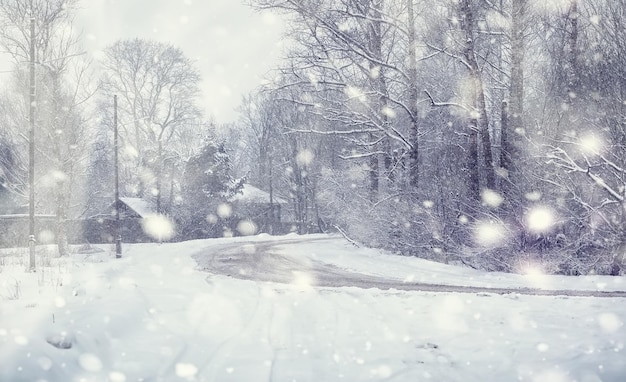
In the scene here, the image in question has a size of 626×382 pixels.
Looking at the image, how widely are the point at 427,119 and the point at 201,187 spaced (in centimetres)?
2143

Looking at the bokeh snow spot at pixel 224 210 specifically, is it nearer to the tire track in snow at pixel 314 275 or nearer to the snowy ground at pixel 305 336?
the tire track in snow at pixel 314 275

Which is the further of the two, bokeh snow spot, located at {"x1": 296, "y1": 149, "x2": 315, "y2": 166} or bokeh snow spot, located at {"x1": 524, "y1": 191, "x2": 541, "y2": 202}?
bokeh snow spot, located at {"x1": 296, "y1": 149, "x2": 315, "y2": 166}

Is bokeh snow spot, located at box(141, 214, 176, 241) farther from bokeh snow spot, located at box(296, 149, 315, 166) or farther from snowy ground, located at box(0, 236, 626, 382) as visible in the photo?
snowy ground, located at box(0, 236, 626, 382)

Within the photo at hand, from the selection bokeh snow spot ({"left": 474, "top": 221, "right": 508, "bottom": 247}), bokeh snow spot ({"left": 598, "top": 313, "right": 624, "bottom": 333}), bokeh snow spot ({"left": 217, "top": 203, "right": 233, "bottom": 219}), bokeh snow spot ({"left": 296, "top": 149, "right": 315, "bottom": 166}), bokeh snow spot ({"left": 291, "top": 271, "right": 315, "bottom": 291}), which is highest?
bokeh snow spot ({"left": 296, "top": 149, "right": 315, "bottom": 166})

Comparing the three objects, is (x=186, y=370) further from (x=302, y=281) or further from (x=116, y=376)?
(x=302, y=281)

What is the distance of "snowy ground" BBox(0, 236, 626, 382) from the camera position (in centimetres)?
520

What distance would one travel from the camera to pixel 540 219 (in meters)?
13.2

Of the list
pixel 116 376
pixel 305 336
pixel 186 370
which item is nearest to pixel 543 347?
pixel 305 336

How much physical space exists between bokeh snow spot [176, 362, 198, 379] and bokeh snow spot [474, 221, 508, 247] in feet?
35.1

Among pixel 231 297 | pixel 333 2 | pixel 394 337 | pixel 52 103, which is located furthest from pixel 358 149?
pixel 394 337

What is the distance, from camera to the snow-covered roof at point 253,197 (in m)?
45.3

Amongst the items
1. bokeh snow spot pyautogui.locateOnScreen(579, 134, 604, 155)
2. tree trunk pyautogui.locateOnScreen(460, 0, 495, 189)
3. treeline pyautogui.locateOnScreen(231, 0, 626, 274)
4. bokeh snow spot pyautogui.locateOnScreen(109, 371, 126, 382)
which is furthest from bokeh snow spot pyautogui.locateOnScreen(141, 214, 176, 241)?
bokeh snow spot pyautogui.locateOnScreen(109, 371, 126, 382)

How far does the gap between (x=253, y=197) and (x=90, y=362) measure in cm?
4235

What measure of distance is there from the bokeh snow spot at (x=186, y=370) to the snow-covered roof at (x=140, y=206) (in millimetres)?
33723
